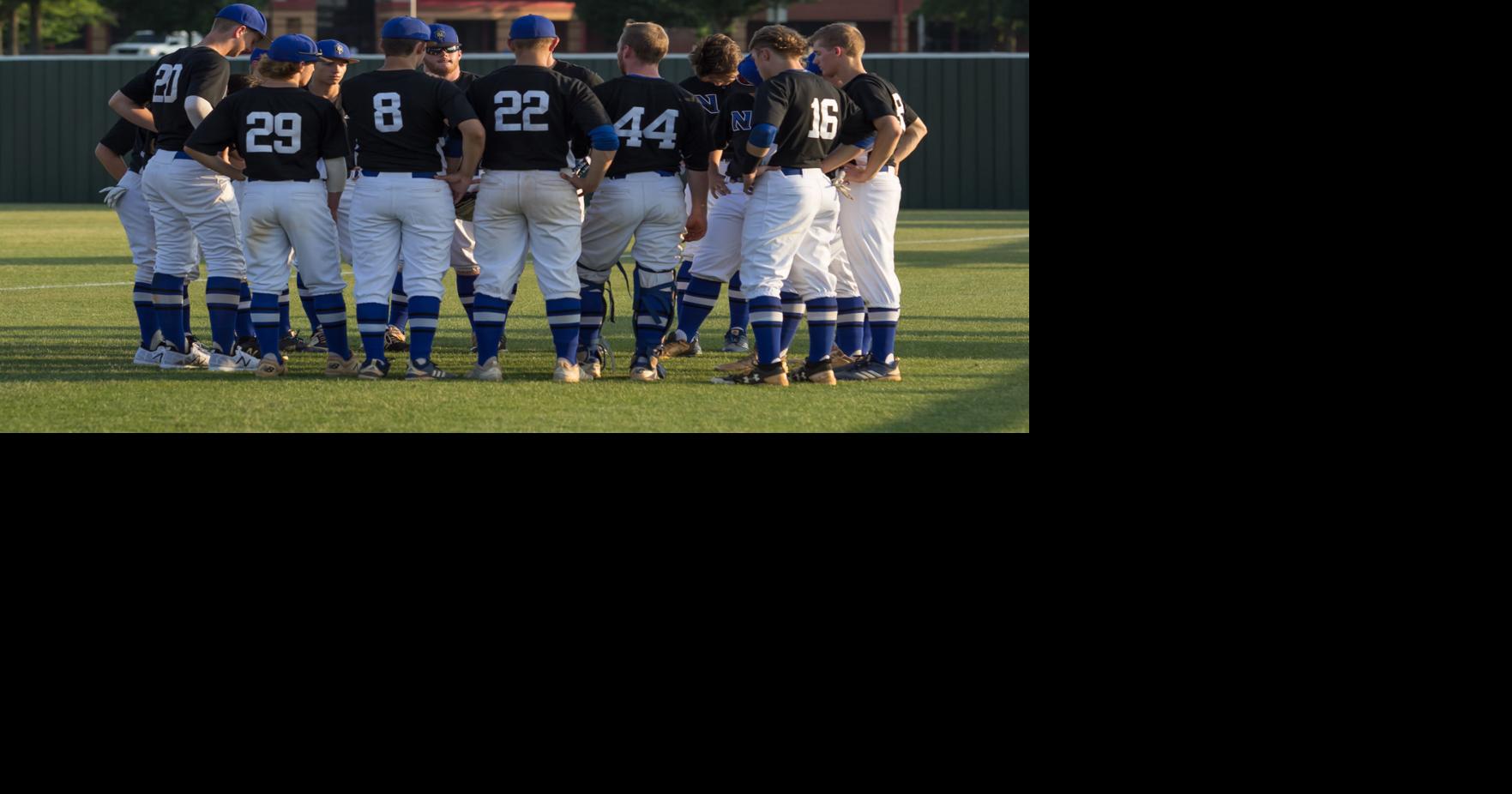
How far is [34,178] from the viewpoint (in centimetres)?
3234

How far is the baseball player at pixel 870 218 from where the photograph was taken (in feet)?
29.1

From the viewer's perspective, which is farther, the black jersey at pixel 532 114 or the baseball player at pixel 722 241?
the baseball player at pixel 722 241

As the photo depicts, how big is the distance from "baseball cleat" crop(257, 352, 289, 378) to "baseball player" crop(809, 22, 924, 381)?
2946mm

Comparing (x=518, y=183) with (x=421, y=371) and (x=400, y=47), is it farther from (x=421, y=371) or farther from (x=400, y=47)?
(x=421, y=371)

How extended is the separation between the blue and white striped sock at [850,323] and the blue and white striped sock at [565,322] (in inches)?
57.3

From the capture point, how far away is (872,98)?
8.71 meters

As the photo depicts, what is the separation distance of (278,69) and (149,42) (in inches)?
2122

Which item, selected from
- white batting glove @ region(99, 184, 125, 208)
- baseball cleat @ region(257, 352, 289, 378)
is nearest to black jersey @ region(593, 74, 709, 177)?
baseball cleat @ region(257, 352, 289, 378)

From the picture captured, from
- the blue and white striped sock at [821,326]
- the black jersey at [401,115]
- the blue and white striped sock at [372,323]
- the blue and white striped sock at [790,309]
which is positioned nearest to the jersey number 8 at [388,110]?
the black jersey at [401,115]

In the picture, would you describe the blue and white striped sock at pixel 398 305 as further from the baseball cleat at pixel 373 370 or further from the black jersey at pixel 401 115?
the black jersey at pixel 401 115

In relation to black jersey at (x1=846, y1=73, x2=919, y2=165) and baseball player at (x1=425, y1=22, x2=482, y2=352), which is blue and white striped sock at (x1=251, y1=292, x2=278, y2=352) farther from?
black jersey at (x1=846, y1=73, x2=919, y2=165)

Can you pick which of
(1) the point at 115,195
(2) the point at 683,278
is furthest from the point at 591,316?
(1) the point at 115,195

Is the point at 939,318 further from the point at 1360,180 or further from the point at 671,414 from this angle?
the point at 1360,180

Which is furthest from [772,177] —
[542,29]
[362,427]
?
[362,427]
